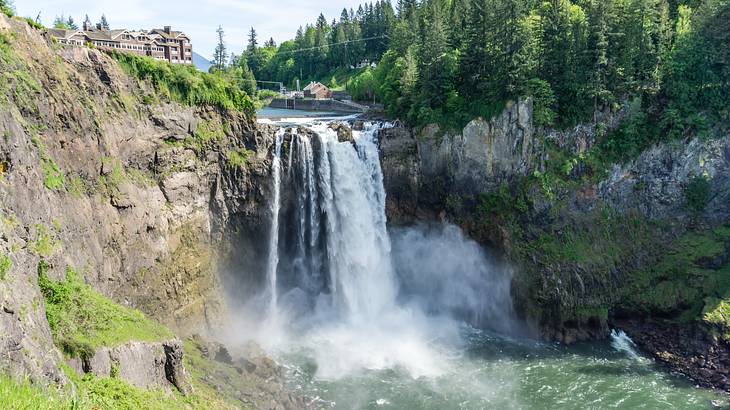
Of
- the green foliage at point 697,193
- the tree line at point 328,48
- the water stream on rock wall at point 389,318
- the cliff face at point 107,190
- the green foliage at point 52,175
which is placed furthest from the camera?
the tree line at point 328,48

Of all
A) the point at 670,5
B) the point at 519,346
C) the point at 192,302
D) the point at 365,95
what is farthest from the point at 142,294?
the point at 670,5

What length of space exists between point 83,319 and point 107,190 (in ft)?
31.5

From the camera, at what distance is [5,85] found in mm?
22609

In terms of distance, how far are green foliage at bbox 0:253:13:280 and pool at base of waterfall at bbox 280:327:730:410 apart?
16.4 metres

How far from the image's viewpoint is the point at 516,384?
103 ft

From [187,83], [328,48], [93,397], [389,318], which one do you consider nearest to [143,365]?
[93,397]

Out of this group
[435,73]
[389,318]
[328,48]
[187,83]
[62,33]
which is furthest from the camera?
[328,48]

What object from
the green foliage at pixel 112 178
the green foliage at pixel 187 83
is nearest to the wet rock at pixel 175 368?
the green foliage at pixel 112 178

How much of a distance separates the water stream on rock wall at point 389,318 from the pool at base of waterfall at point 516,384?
88 millimetres

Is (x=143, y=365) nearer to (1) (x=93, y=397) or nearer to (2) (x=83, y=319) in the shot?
(2) (x=83, y=319)

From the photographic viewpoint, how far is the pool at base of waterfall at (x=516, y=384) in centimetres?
2936

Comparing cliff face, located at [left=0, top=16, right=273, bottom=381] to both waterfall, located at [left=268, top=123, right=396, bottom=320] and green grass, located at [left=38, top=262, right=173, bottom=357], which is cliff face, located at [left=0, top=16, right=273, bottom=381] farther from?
waterfall, located at [left=268, top=123, right=396, bottom=320]

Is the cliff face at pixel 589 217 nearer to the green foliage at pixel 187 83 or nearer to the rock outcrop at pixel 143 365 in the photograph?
the green foliage at pixel 187 83

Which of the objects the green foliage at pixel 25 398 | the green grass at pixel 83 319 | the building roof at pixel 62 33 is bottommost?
the green grass at pixel 83 319
